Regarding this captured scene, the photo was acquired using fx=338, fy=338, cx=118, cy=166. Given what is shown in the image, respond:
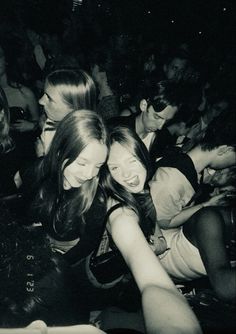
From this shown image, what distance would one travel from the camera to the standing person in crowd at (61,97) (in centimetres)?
151

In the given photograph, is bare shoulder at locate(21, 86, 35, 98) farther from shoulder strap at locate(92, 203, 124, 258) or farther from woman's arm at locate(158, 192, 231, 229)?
woman's arm at locate(158, 192, 231, 229)

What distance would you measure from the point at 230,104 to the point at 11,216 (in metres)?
1.12

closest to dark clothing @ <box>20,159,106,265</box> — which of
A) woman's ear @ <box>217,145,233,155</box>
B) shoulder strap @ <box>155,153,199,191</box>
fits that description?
shoulder strap @ <box>155,153,199,191</box>

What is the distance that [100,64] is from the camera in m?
1.57

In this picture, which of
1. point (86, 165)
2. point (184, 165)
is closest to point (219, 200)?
point (184, 165)

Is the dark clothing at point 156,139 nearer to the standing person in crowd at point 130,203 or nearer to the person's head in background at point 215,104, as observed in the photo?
the standing person in crowd at point 130,203

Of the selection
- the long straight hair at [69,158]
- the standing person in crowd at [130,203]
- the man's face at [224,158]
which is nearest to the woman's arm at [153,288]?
the standing person in crowd at [130,203]

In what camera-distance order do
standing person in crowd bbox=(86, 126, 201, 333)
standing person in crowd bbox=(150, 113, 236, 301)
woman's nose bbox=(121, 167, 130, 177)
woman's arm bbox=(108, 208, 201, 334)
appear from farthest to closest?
woman's nose bbox=(121, 167, 130, 177) → standing person in crowd bbox=(150, 113, 236, 301) → standing person in crowd bbox=(86, 126, 201, 333) → woman's arm bbox=(108, 208, 201, 334)

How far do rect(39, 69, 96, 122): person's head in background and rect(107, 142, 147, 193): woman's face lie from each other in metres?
0.23

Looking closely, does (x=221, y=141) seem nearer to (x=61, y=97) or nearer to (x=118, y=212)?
(x=118, y=212)

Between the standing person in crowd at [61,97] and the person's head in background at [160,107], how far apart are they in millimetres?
241

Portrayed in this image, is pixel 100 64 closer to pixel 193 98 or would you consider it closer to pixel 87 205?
pixel 193 98

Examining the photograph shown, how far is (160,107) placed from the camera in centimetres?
154

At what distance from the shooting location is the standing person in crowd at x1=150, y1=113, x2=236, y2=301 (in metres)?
1.42
